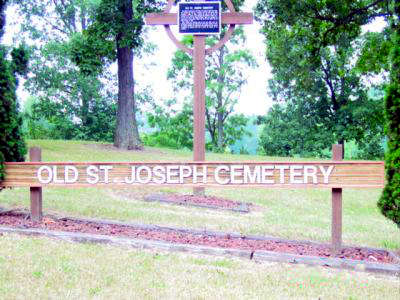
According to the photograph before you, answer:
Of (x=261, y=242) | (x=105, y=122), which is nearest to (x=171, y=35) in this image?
(x=261, y=242)

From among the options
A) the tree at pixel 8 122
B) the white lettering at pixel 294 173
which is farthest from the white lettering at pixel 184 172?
the tree at pixel 8 122

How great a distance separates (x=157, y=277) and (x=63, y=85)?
28108mm

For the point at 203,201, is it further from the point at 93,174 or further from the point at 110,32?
the point at 110,32

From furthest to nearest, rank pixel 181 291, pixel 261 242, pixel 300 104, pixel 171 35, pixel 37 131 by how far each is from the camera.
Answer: pixel 37 131 < pixel 300 104 < pixel 171 35 < pixel 261 242 < pixel 181 291

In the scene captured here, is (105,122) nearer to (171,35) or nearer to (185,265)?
(171,35)

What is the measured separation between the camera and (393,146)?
617cm

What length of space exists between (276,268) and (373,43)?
14.1 metres

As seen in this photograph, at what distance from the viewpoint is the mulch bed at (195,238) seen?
6258 millimetres

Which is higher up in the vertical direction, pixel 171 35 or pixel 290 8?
pixel 290 8

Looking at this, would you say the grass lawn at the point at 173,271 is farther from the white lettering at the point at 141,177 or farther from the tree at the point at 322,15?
the tree at the point at 322,15

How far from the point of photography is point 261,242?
6.64 meters

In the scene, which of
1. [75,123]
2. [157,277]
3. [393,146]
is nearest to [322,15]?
[393,146]

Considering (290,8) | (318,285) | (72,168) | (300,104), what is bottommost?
(318,285)

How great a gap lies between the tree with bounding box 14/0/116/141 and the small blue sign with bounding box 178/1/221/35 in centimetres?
2066
